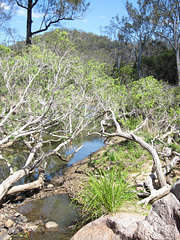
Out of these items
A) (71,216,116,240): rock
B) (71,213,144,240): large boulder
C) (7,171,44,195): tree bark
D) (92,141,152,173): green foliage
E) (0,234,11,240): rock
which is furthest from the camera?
(92,141,152,173): green foliage

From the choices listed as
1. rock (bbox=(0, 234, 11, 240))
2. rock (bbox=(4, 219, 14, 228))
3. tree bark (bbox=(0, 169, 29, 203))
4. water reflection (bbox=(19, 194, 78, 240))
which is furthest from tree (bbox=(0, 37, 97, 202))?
rock (bbox=(0, 234, 11, 240))

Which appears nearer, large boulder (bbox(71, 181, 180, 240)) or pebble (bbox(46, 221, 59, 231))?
large boulder (bbox(71, 181, 180, 240))

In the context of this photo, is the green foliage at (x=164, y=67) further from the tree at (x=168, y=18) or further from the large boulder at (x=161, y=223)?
the large boulder at (x=161, y=223)

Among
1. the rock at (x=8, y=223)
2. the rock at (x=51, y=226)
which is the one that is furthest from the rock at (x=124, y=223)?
the rock at (x=8, y=223)

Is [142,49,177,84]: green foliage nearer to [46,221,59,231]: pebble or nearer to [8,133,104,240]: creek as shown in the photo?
[8,133,104,240]: creek

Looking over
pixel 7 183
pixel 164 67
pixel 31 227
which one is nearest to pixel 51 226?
pixel 31 227

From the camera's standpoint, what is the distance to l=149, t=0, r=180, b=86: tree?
22500 mm

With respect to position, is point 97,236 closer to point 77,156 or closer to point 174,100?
point 77,156

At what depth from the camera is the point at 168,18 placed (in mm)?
24031

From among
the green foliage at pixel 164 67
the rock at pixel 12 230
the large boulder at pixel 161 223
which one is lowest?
the rock at pixel 12 230

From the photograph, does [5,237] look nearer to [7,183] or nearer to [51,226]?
[51,226]

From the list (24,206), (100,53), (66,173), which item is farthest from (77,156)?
(100,53)

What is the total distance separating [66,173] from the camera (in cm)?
907

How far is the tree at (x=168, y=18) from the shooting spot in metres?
22.5
